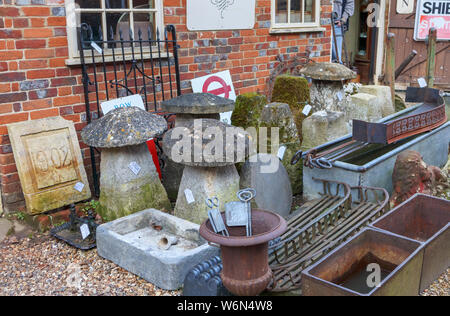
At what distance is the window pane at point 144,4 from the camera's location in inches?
196

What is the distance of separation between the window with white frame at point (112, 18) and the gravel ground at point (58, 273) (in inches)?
67.7

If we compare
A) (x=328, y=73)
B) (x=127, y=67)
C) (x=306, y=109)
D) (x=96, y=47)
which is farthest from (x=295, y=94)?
(x=96, y=47)

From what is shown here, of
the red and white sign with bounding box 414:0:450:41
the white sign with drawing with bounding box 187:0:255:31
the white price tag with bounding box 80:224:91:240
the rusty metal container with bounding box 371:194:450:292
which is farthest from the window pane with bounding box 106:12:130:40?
the red and white sign with bounding box 414:0:450:41

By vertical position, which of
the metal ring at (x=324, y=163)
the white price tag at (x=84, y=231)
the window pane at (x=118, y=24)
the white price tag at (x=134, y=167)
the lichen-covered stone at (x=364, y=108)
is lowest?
the white price tag at (x=84, y=231)

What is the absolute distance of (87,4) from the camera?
459cm

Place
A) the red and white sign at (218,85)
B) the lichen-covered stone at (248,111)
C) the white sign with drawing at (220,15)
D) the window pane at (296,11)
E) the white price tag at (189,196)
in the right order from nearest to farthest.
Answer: the white price tag at (189,196) < the lichen-covered stone at (248,111) < the white sign with drawing at (220,15) < the red and white sign at (218,85) < the window pane at (296,11)

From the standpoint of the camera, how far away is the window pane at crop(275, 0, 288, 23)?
21.7 feet

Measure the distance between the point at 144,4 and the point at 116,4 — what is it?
35 cm

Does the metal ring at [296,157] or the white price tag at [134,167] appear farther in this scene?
the metal ring at [296,157]

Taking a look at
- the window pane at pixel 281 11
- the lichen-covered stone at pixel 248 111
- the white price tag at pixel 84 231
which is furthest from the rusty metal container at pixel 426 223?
the window pane at pixel 281 11

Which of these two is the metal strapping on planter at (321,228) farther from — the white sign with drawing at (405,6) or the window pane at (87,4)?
the white sign with drawing at (405,6)

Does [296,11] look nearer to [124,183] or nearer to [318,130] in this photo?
[318,130]
